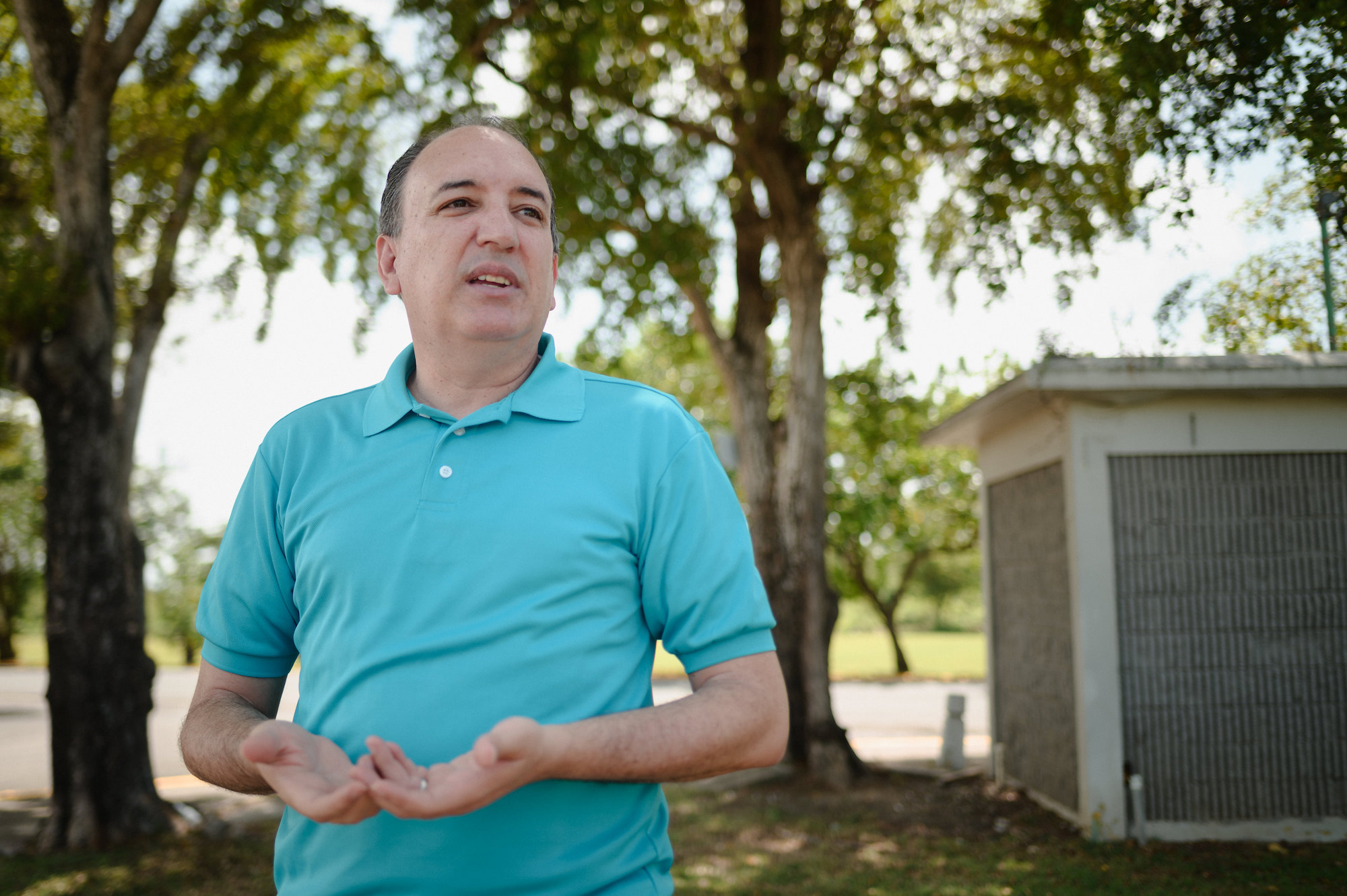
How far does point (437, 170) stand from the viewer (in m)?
1.74

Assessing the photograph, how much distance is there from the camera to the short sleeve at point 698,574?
4.87 feet

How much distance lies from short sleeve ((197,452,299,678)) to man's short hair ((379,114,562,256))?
1.80 feet

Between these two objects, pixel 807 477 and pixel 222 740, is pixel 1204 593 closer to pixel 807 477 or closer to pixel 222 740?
pixel 807 477

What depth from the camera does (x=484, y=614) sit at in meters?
1.46

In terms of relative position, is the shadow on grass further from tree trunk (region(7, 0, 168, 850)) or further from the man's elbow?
the man's elbow

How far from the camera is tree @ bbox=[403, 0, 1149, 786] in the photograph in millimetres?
8570

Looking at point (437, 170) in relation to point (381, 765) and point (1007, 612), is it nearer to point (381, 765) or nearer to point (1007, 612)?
point (381, 765)

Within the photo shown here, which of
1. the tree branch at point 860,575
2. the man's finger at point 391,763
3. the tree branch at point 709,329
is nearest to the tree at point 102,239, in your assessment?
the tree branch at point 709,329

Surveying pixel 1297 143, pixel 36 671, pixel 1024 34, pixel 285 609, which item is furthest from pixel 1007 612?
pixel 36 671

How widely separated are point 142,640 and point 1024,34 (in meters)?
9.65

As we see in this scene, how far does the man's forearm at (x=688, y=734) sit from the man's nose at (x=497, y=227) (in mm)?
835

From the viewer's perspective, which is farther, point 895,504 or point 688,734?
point 895,504

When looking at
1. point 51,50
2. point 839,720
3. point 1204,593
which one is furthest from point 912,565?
point 51,50

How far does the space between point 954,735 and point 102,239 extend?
1027 cm
